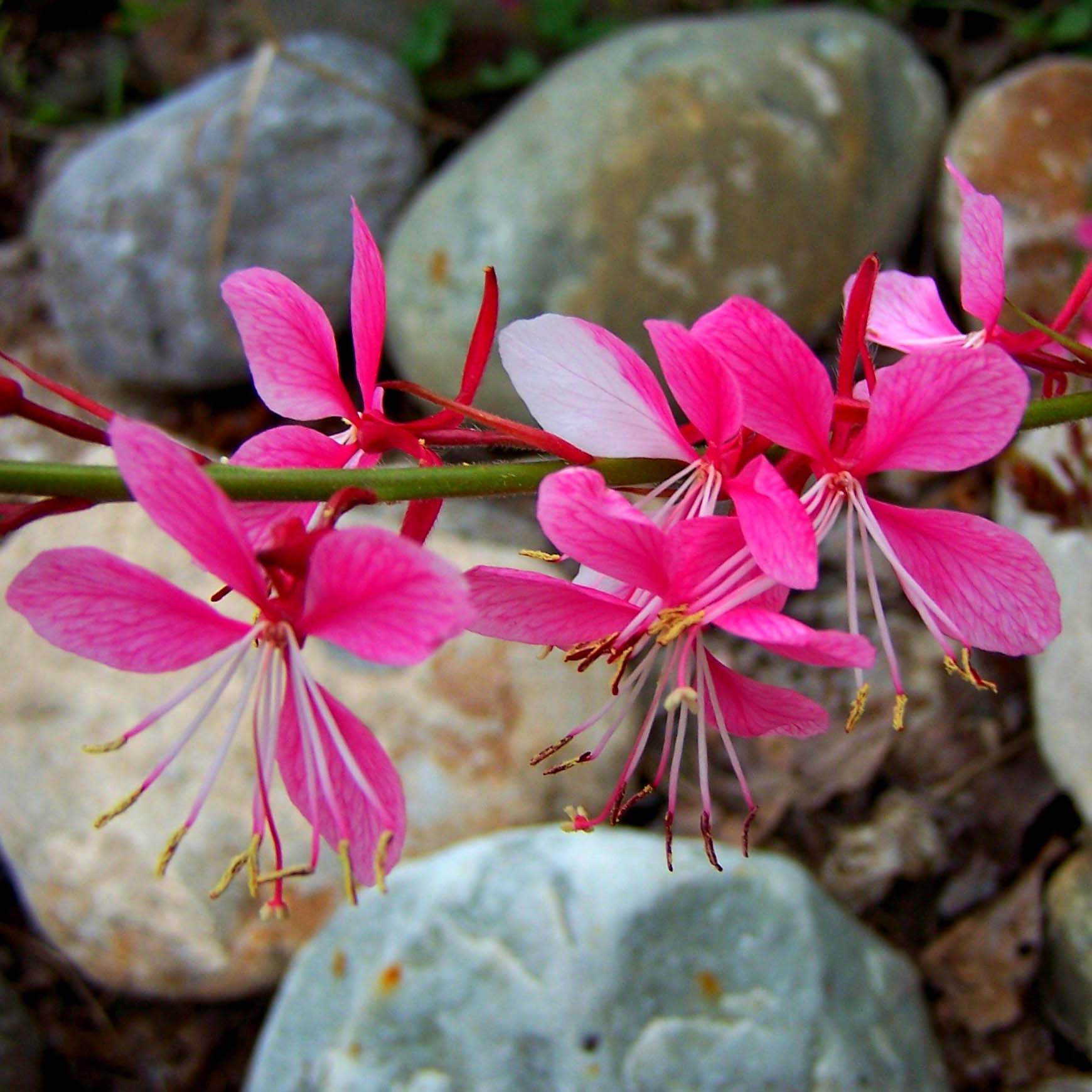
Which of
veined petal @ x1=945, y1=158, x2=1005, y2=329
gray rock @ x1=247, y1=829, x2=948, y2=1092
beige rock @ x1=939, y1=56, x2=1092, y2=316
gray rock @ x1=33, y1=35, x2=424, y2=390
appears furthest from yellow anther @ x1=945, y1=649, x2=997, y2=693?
gray rock @ x1=33, y1=35, x2=424, y2=390

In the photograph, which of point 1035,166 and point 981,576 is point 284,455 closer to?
point 981,576

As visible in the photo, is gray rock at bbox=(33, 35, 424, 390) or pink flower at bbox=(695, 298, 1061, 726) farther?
gray rock at bbox=(33, 35, 424, 390)

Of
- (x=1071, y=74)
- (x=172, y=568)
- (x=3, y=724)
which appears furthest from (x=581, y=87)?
(x=3, y=724)

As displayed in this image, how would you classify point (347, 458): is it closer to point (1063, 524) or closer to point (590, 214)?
point (1063, 524)

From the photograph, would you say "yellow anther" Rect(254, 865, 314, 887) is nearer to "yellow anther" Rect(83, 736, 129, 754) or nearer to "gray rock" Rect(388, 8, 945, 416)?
"yellow anther" Rect(83, 736, 129, 754)

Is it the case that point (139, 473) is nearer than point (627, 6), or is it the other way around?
point (139, 473)

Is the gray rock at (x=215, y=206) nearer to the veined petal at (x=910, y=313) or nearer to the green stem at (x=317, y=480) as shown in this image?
the veined petal at (x=910, y=313)
